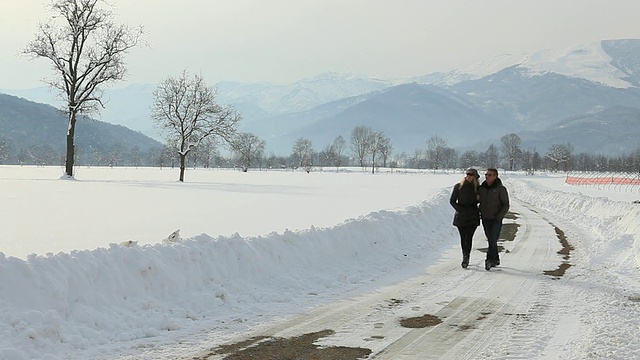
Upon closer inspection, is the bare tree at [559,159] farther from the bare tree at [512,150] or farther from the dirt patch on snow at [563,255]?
the dirt patch on snow at [563,255]

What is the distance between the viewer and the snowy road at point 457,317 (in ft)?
19.0

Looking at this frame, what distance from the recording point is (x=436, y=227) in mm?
18234

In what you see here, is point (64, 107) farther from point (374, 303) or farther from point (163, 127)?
point (374, 303)

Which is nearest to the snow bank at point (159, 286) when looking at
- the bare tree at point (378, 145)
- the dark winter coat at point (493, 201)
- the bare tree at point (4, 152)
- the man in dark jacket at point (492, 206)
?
the man in dark jacket at point (492, 206)

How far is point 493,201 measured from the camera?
1091cm

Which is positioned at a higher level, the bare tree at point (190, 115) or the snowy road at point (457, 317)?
the bare tree at point (190, 115)

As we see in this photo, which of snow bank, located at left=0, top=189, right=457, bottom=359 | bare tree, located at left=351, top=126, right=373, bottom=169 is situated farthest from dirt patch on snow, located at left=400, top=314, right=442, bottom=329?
bare tree, located at left=351, top=126, right=373, bottom=169

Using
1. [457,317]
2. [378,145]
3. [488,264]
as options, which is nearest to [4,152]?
[378,145]

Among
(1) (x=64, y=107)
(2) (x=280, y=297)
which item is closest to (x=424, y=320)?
(2) (x=280, y=297)

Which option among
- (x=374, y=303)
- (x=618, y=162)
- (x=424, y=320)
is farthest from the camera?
(x=618, y=162)

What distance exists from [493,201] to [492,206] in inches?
4.2

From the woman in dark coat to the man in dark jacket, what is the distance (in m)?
0.15

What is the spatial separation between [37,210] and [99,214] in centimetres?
205

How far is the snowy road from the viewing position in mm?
5789
